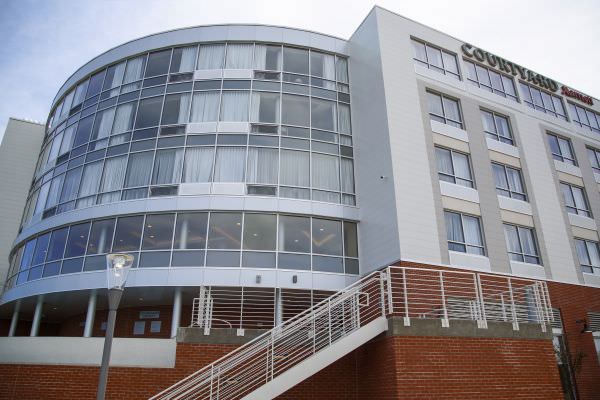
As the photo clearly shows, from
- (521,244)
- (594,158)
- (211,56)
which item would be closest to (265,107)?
(211,56)

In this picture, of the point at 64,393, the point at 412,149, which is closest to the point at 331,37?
the point at 412,149

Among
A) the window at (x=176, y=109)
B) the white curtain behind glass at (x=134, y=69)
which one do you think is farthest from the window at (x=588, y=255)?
the white curtain behind glass at (x=134, y=69)

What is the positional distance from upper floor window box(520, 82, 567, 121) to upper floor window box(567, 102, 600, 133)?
87 centimetres

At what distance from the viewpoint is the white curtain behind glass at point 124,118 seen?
64.7ft

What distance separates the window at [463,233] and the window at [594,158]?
1050 centimetres

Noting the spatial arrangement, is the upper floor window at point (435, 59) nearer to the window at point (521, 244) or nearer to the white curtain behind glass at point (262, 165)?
the window at point (521, 244)

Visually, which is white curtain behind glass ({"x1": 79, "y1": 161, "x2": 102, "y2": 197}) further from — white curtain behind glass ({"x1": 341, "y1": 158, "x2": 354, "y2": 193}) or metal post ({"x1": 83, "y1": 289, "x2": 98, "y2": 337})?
white curtain behind glass ({"x1": 341, "y1": 158, "x2": 354, "y2": 193})

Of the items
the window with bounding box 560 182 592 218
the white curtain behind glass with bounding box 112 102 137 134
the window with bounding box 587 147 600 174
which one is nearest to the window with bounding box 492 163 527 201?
the window with bounding box 560 182 592 218

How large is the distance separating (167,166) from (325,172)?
6.60m

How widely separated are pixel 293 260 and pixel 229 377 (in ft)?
22.5

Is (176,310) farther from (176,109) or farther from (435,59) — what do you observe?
(435,59)

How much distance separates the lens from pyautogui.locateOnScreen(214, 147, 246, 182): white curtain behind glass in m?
17.9

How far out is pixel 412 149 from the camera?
17234 millimetres

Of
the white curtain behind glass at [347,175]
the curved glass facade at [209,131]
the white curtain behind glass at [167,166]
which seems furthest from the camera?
the white curtain behind glass at [347,175]
